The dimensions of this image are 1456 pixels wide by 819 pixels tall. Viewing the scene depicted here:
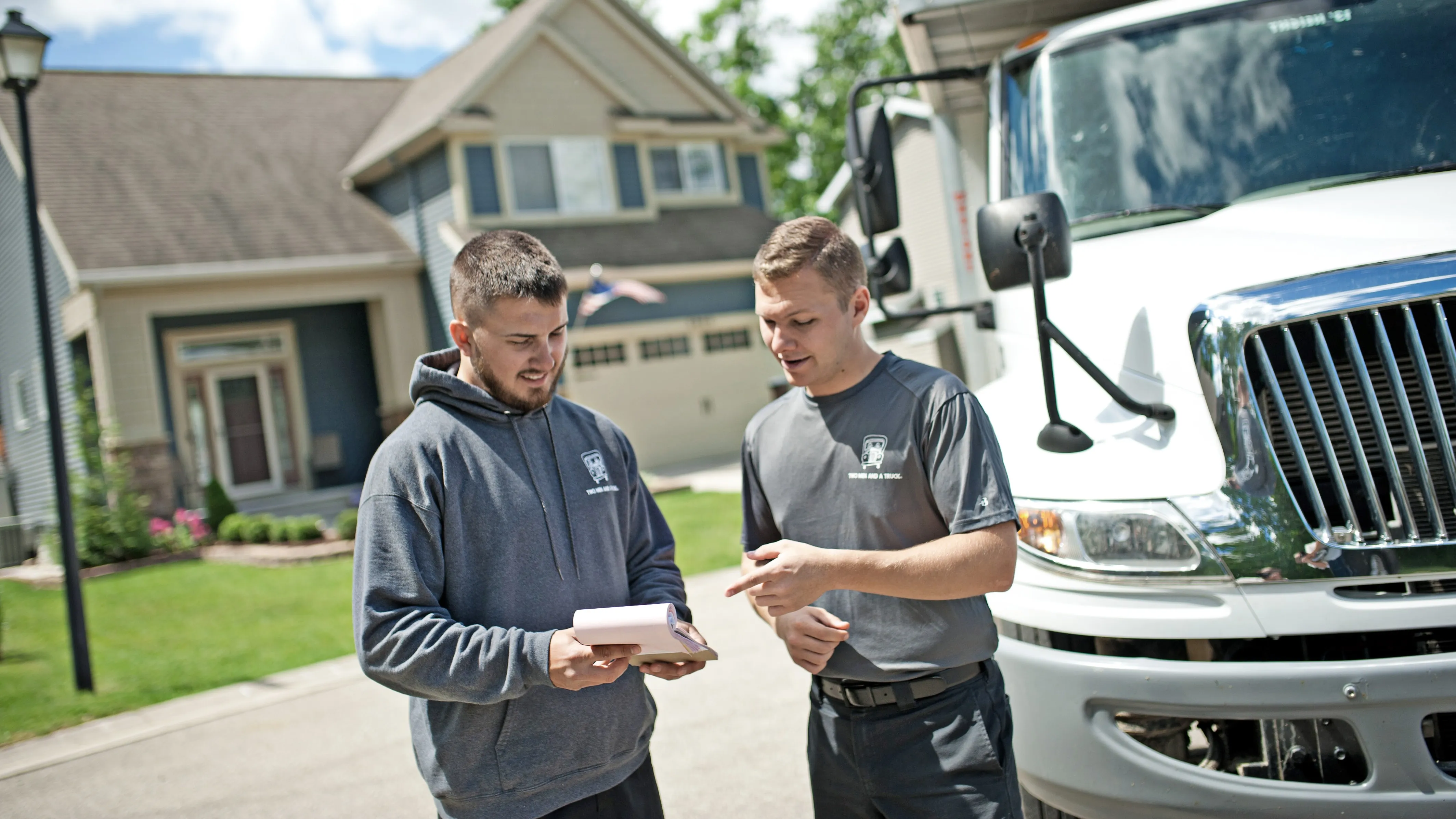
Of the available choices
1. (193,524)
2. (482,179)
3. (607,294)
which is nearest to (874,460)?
(193,524)

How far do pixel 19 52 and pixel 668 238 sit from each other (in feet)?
40.7

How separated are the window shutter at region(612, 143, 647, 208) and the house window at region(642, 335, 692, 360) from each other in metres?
2.49

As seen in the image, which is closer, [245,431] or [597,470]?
[597,470]

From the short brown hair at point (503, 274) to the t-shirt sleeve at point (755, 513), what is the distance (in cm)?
65

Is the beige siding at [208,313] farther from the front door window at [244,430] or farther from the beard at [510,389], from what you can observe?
the beard at [510,389]

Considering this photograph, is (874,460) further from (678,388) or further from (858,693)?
(678,388)

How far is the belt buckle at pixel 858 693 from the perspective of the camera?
242 centimetres

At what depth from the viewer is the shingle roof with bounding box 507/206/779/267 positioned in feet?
58.2

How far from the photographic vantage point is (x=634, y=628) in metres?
2.08

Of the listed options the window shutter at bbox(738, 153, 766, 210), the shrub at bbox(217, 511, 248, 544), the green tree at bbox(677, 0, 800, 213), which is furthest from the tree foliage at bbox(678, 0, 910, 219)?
the shrub at bbox(217, 511, 248, 544)

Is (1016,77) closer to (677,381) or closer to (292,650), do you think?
(292,650)

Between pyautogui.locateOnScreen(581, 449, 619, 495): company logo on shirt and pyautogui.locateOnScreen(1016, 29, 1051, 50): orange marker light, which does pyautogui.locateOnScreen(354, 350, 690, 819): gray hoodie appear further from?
pyautogui.locateOnScreen(1016, 29, 1051, 50): orange marker light

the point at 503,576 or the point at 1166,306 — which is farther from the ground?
the point at 1166,306

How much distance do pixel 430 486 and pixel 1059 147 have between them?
2838 mm
